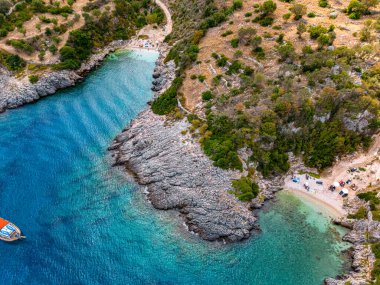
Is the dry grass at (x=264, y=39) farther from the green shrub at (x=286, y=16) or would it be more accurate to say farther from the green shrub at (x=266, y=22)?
the green shrub at (x=266, y=22)

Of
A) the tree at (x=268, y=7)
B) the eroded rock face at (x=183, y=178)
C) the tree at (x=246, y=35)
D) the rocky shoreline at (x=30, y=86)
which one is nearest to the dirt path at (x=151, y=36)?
the rocky shoreline at (x=30, y=86)

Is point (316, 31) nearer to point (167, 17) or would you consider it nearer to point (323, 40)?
point (323, 40)

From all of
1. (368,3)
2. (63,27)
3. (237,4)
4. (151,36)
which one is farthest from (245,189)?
(63,27)

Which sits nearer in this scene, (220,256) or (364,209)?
(220,256)

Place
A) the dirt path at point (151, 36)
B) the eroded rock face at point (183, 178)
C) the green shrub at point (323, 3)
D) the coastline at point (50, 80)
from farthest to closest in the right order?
the dirt path at point (151, 36)
the green shrub at point (323, 3)
the coastline at point (50, 80)
the eroded rock face at point (183, 178)

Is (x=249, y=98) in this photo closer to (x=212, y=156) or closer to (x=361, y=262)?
(x=212, y=156)

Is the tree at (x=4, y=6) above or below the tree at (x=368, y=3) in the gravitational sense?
above

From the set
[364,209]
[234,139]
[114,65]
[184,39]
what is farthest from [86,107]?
[364,209]
